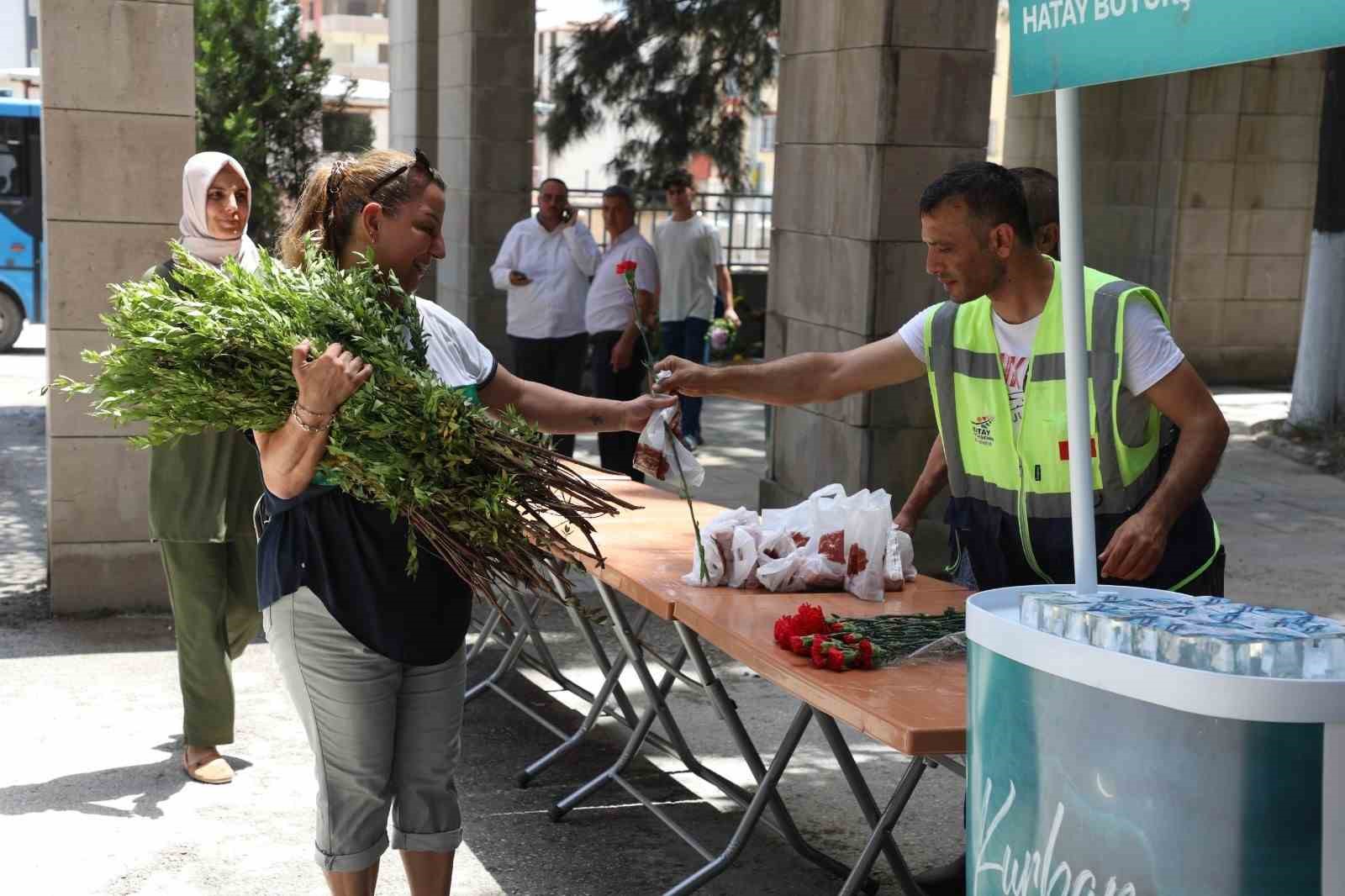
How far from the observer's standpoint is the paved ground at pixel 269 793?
4.39m

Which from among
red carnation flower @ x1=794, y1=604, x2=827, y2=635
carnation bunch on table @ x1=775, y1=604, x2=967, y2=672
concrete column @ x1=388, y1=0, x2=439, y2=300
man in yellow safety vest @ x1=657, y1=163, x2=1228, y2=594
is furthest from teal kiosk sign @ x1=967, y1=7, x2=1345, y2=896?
concrete column @ x1=388, y1=0, x2=439, y2=300

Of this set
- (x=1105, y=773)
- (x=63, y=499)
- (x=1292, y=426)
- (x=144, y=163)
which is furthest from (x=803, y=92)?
(x=1292, y=426)

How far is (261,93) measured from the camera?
17531mm

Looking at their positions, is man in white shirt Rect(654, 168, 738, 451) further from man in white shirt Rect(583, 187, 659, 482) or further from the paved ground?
the paved ground

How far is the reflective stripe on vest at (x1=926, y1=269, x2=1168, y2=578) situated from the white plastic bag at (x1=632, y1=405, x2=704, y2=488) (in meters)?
0.69

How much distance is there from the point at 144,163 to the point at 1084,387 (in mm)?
5086

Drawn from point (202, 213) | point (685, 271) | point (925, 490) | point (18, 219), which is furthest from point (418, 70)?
point (925, 490)

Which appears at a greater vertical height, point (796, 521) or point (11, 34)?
point (11, 34)

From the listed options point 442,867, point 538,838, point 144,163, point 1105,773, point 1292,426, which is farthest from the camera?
point 1292,426

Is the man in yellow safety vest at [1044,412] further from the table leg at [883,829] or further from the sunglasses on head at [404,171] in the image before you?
the sunglasses on head at [404,171]

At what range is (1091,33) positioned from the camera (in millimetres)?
2582

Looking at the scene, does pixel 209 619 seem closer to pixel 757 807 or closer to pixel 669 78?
pixel 757 807

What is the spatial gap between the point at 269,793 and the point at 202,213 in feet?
5.92

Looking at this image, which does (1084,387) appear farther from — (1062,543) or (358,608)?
(358,608)
